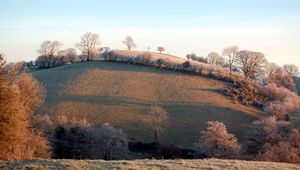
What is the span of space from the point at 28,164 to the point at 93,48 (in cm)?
11876

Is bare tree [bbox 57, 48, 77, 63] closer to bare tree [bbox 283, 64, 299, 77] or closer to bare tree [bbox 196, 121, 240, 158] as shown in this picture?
bare tree [bbox 283, 64, 299, 77]

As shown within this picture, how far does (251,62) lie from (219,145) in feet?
214

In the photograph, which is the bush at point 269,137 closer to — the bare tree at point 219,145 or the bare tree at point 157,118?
the bare tree at point 219,145

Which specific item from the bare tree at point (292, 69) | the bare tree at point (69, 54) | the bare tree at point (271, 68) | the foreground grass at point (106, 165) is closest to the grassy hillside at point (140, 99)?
the bare tree at point (69, 54)

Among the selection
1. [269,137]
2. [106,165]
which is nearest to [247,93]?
[269,137]

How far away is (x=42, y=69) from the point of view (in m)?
127

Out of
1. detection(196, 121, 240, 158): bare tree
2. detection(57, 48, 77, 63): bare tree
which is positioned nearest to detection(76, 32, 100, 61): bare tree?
detection(57, 48, 77, 63): bare tree

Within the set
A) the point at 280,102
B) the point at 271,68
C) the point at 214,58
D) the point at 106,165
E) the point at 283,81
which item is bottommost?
the point at 280,102

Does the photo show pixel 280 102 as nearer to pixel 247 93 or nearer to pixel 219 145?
pixel 247 93

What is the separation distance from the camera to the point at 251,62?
406 ft

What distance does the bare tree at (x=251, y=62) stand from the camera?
12319cm

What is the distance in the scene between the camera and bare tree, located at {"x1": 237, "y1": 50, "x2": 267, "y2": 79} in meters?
123

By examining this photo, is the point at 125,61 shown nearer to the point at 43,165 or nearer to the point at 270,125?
the point at 270,125

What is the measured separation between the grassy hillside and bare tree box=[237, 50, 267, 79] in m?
21.0
